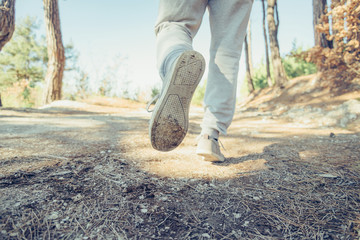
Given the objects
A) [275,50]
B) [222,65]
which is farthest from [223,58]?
[275,50]

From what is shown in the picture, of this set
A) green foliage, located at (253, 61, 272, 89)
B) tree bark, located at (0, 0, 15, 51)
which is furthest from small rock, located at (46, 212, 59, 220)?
green foliage, located at (253, 61, 272, 89)

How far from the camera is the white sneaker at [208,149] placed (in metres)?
1.20

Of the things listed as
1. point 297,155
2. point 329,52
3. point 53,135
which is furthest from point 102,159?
point 329,52

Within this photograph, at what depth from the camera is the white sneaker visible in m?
1.20

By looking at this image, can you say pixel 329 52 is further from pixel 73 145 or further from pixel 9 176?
pixel 9 176

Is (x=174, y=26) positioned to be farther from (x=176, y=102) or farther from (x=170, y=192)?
(x=170, y=192)

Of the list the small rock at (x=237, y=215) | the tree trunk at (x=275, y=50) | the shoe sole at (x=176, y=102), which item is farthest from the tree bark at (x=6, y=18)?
the tree trunk at (x=275, y=50)

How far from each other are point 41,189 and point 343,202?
107 cm

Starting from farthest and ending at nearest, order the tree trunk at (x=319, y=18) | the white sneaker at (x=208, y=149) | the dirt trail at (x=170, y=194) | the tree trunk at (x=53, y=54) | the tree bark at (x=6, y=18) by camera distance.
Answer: the tree trunk at (x=53, y=54), the tree trunk at (x=319, y=18), the tree bark at (x=6, y=18), the white sneaker at (x=208, y=149), the dirt trail at (x=170, y=194)

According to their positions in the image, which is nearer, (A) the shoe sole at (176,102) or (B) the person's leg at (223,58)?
(A) the shoe sole at (176,102)

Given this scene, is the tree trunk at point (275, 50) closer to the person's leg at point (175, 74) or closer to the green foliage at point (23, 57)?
the person's leg at point (175, 74)

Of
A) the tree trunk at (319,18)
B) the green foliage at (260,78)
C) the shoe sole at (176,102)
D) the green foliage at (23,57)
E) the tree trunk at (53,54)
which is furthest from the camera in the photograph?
the green foliage at (23,57)

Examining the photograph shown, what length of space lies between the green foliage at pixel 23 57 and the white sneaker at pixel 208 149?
19960mm

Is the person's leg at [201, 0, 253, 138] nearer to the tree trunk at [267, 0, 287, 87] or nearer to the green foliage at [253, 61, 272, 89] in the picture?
the tree trunk at [267, 0, 287, 87]
